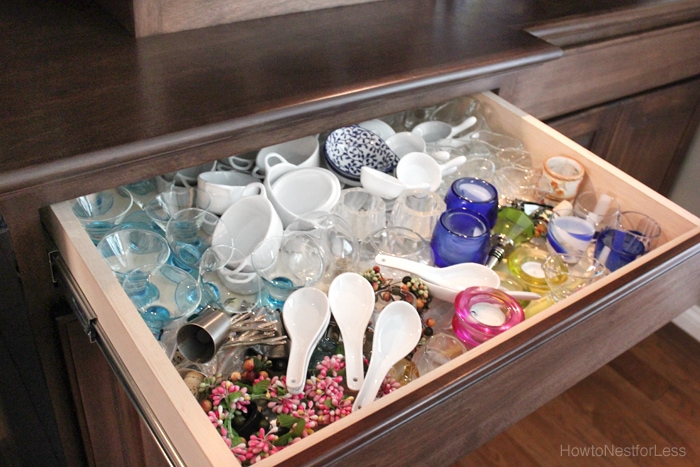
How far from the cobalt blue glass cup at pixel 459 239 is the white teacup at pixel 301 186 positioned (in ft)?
0.50

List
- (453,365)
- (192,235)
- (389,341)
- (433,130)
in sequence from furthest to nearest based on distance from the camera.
A: (433,130) → (192,235) → (389,341) → (453,365)

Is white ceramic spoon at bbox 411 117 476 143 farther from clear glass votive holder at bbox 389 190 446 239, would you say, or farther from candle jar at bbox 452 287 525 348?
candle jar at bbox 452 287 525 348

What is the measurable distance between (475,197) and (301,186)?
258mm

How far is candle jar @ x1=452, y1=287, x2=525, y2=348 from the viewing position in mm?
771

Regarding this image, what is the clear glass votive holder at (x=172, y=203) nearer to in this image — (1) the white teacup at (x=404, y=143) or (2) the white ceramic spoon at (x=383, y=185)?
(2) the white ceramic spoon at (x=383, y=185)

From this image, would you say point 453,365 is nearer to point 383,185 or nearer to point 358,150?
point 383,185

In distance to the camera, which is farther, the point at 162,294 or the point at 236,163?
the point at 236,163

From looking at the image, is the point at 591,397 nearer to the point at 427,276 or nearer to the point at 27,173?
the point at 427,276

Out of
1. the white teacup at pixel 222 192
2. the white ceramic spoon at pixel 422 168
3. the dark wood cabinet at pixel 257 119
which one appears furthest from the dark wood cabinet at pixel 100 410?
the white ceramic spoon at pixel 422 168

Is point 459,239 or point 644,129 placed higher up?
point 459,239

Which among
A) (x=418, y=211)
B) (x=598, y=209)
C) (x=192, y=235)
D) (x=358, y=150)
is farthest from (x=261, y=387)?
(x=598, y=209)

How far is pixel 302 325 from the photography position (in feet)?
2.60

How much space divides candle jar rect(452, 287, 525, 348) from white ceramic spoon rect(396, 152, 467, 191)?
23 cm

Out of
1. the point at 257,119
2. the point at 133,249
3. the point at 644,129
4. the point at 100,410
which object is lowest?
the point at 100,410
